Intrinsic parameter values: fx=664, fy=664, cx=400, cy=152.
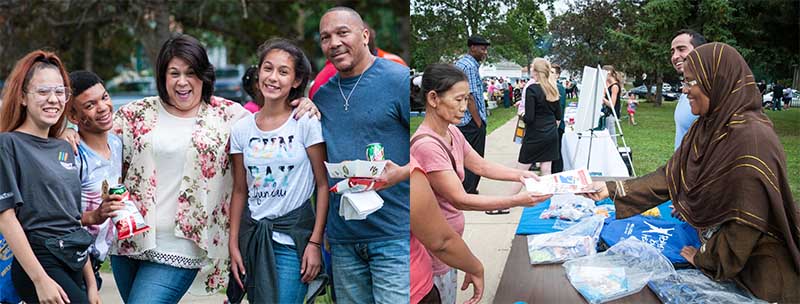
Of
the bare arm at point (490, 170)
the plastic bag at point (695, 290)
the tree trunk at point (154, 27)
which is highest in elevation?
the tree trunk at point (154, 27)

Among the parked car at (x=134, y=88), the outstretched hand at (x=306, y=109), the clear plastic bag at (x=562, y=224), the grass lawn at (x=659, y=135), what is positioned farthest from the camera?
the parked car at (x=134, y=88)

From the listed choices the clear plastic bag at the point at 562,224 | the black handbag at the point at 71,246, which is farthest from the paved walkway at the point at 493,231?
the black handbag at the point at 71,246

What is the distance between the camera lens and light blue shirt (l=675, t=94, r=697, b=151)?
2.11 m

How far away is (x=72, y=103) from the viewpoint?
214cm

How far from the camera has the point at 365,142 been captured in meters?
1.86

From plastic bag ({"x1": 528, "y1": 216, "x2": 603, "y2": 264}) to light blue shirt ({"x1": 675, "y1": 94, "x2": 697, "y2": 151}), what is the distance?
383 millimetres

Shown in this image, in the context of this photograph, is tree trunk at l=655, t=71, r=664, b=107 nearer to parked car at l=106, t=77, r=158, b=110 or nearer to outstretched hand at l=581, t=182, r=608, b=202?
outstretched hand at l=581, t=182, r=608, b=202

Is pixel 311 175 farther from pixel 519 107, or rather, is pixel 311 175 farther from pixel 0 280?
pixel 0 280

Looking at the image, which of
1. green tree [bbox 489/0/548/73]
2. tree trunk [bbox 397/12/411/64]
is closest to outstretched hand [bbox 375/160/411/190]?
tree trunk [bbox 397/12/411/64]

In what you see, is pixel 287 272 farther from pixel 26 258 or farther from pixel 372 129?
pixel 26 258

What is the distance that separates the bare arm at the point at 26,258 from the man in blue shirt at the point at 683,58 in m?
1.99

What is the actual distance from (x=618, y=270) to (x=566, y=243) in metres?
0.19

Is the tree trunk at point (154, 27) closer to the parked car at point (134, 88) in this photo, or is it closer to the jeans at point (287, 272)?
the parked car at point (134, 88)

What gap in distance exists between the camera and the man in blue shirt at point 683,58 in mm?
2057
